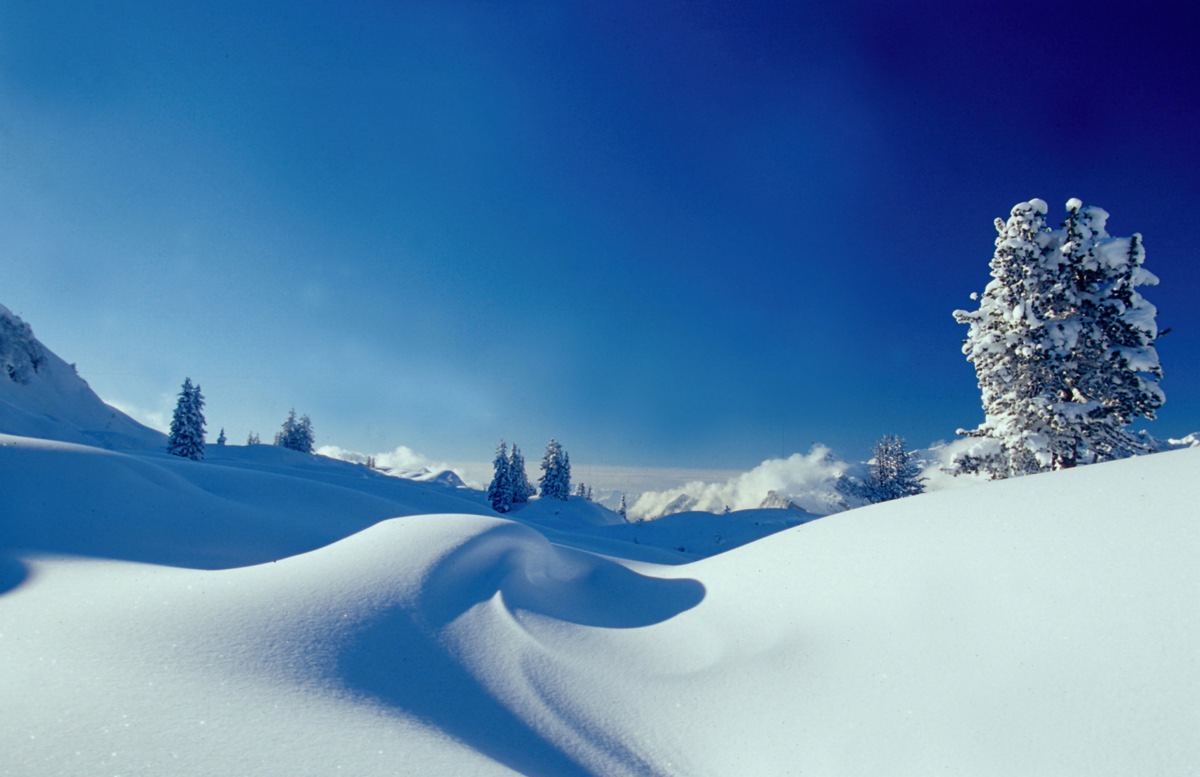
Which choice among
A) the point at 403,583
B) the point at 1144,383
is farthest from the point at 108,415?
the point at 1144,383

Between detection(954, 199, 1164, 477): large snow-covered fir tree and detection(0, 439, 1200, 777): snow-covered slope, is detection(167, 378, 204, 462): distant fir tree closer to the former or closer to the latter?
detection(0, 439, 1200, 777): snow-covered slope

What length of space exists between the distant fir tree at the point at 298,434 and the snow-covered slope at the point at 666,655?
72758 mm

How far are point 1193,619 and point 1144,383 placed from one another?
1402cm

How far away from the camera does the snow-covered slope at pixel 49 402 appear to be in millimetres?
38406

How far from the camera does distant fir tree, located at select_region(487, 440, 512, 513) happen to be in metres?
55.8

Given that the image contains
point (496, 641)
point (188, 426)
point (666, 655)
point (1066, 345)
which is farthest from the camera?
point (188, 426)

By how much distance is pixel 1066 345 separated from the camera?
13.4 metres

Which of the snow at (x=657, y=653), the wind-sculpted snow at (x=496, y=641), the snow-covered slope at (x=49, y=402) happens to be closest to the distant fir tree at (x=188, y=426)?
the snow-covered slope at (x=49, y=402)

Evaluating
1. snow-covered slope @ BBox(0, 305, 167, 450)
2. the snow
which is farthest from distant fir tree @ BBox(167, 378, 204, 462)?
the snow

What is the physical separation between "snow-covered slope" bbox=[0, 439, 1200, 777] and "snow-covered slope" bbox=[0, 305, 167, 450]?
145 feet

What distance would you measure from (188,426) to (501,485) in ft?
97.2

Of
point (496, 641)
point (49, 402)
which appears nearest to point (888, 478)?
point (496, 641)

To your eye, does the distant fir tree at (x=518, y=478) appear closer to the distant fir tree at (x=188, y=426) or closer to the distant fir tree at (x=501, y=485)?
the distant fir tree at (x=501, y=485)

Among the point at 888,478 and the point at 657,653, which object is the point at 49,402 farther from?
the point at 888,478
